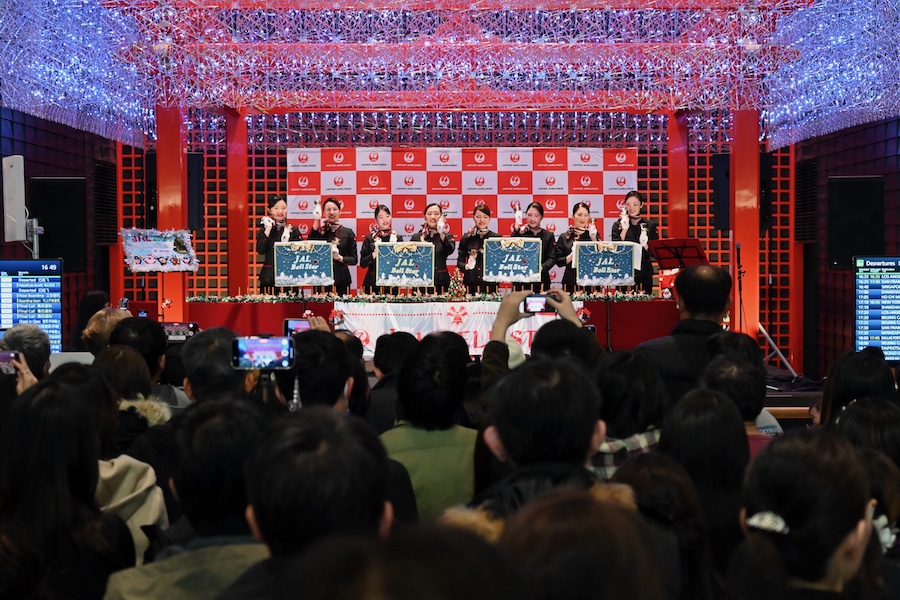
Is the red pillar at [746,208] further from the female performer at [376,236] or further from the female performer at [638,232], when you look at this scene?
the female performer at [376,236]

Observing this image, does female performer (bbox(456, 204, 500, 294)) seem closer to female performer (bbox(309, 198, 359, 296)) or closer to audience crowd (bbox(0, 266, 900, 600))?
female performer (bbox(309, 198, 359, 296))

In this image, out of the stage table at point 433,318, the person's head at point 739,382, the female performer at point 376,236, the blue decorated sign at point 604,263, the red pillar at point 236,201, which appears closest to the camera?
the person's head at point 739,382

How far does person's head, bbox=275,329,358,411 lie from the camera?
10.2ft

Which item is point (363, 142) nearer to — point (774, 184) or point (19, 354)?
point (774, 184)

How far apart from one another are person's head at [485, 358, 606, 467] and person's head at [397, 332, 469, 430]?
0.84 m

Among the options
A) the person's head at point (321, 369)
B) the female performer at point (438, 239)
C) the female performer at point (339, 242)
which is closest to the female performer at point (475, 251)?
the female performer at point (438, 239)

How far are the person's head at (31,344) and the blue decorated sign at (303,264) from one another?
610 centimetres

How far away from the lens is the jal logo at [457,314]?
10.4m

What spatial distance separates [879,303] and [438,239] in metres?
5.81

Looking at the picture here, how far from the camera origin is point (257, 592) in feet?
4.64

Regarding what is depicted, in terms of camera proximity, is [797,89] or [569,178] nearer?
[797,89]

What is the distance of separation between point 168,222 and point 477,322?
3536 millimetres

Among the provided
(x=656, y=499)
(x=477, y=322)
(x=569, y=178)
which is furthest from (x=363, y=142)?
(x=656, y=499)

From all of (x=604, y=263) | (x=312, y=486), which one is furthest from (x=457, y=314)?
(x=312, y=486)
